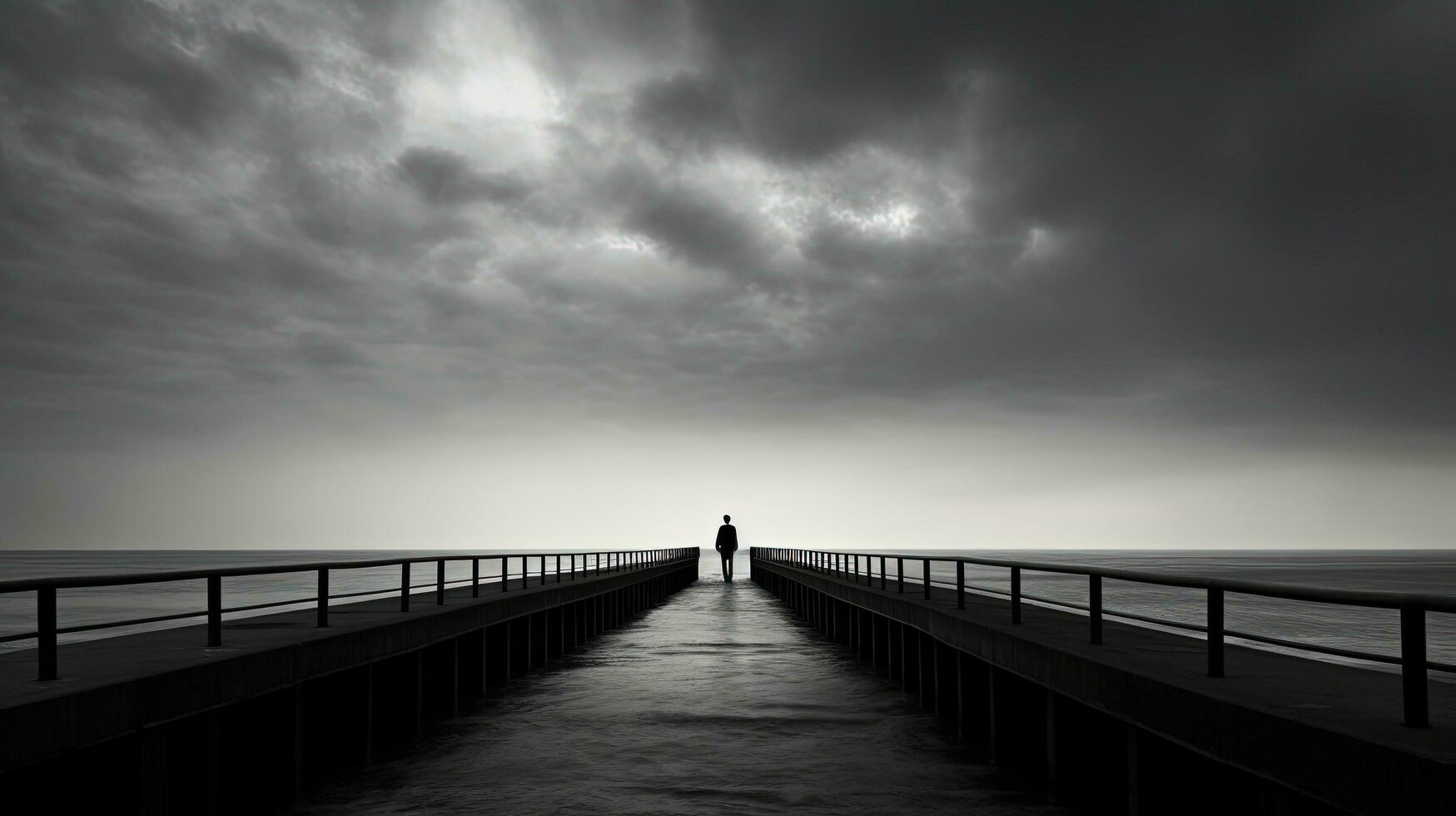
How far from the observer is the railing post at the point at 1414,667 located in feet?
19.1

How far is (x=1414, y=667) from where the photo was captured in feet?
19.7

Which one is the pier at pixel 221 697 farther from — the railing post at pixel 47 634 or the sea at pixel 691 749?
the sea at pixel 691 749

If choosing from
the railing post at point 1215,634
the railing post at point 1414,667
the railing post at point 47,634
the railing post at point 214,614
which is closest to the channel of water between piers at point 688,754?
the railing post at point 214,614

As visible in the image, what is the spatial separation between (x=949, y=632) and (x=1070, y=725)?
4399mm

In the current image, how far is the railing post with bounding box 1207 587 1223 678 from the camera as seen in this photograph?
27.0ft

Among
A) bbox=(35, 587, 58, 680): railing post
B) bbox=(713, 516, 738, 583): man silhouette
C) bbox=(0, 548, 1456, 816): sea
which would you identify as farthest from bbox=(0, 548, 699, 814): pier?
bbox=(713, 516, 738, 583): man silhouette

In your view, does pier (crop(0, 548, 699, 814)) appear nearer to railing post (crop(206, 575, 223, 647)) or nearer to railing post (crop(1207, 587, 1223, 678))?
railing post (crop(206, 575, 223, 647))

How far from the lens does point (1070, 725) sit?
10.6 m

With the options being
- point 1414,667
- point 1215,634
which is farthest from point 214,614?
point 1414,667

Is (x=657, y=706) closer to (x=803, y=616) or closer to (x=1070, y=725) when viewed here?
(x=1070, y=725)

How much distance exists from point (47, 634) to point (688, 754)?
6617 mm

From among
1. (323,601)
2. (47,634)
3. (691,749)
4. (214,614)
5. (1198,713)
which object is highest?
(47,634)

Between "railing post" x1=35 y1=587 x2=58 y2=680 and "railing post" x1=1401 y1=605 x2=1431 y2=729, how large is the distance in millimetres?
8243

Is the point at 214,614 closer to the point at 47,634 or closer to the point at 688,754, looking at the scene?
the point at 47,634
